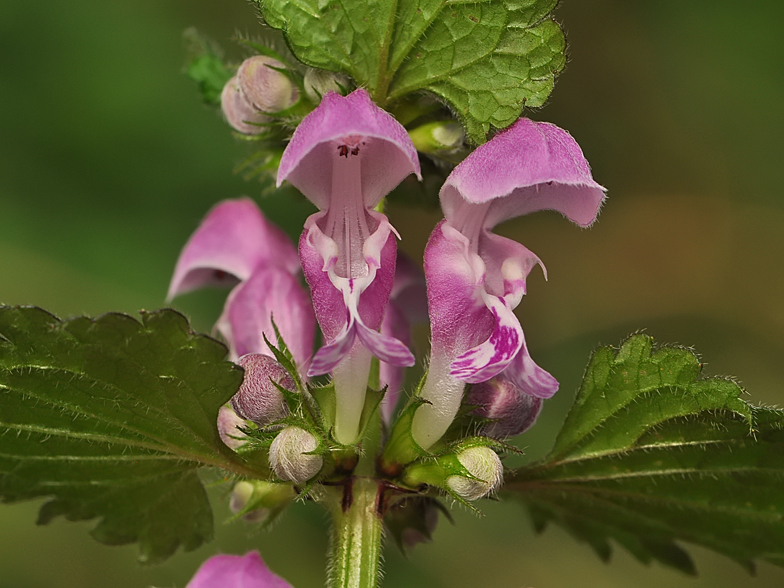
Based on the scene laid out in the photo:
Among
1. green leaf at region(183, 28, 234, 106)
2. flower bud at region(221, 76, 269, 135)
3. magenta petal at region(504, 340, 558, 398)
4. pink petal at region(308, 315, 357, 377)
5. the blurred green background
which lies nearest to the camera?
pink petal at region(308, 315, 357, 377)

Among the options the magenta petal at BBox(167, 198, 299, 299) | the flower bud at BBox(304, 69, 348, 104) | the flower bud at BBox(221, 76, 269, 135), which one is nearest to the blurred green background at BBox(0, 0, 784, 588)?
the magenta petal at BBox(167, 198, 299, 299)

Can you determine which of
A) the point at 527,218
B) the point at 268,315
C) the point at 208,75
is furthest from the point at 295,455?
the point at 527,218

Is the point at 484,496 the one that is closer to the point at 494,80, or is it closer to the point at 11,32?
the point at 494,80

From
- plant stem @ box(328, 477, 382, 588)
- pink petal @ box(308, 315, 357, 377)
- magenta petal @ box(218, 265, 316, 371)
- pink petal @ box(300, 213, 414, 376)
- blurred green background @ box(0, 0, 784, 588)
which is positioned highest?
blurred green background @ box(0, 0, 784, 588)

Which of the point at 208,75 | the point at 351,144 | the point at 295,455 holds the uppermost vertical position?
the point at 208,75

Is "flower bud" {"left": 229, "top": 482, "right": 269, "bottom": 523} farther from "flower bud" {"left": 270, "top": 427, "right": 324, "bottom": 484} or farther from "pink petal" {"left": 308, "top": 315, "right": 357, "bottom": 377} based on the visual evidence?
"pink petal" {"left": 308, "top": 315, "right": 357, "bottom": 377}

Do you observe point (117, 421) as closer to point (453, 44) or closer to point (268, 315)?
point (268, 315)
